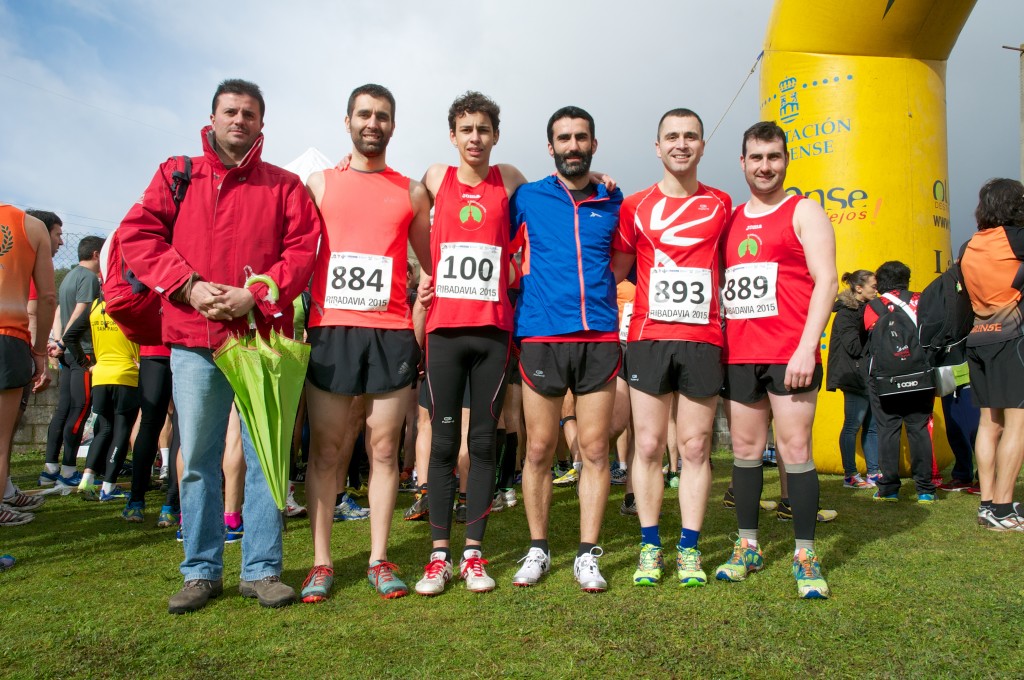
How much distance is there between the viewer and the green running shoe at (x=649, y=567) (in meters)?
3.18

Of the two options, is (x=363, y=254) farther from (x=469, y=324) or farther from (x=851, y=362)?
(x=851, y=362)

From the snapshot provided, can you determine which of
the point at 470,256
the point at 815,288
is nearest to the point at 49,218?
the point at 470,256

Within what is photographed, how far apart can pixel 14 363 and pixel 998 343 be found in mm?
5612

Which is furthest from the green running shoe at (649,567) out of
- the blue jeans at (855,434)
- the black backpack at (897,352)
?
the blue jeans at (855,434)

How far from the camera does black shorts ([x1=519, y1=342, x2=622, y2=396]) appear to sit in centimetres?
336

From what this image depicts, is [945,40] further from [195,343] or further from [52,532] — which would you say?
[52,532]

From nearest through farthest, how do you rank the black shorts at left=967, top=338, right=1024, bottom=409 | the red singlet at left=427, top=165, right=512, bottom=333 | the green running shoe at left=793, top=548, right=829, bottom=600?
1. the green running shoe at left=793, top=548, right=829, bottom=600
2. the red singlet at left=427, top=165, right=512, bottom=333
3. the black shorts at left=967, top=338, right=1024, bottom=409

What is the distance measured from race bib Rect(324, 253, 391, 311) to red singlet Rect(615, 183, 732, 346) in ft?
3.87

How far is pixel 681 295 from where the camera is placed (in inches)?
132

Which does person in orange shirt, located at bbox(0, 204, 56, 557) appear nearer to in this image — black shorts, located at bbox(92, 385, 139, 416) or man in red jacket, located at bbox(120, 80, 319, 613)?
man in red jacket, located at bbox(120, 80, 319, 613)

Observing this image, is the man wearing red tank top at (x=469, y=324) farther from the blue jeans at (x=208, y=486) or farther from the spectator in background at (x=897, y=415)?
the spectator in background at (x=897, y=415)

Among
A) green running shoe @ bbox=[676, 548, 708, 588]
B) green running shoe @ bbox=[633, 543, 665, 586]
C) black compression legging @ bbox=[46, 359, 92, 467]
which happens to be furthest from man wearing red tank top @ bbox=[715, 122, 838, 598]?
black compression legging @ bbox=[46, 359, 92, 467]

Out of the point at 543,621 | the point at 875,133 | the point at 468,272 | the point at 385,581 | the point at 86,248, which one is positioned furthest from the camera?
the point at 86,248

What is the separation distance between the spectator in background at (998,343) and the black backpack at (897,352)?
1206mm
